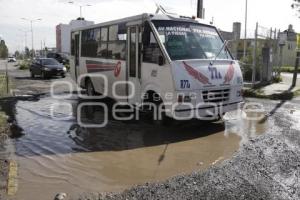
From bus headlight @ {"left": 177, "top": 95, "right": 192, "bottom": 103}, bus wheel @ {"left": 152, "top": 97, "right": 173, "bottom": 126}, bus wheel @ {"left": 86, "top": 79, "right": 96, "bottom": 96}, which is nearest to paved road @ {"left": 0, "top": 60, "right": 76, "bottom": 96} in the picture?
bus wheel @ {"left": 86, "top": 79, "right": 96, "bottom": 96}

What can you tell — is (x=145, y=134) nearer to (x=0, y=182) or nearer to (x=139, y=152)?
(x=139, y=152)

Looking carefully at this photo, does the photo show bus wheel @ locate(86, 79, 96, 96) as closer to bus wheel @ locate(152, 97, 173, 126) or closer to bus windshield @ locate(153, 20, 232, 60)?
bus wheel @ locate(152, 97, 173, 126)

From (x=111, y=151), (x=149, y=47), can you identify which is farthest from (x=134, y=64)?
(x=111, y=151)

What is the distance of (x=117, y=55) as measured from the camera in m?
12.5

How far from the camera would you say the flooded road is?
6371mm

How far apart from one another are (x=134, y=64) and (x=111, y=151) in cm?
361

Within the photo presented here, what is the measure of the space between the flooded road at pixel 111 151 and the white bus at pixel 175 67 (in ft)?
2.30

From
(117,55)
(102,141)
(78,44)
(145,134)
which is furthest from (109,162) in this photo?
(78,44)

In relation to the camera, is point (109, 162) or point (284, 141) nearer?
point (109, 162)

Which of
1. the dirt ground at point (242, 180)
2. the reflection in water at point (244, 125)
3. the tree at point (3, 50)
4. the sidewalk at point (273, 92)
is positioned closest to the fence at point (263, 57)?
the sidewalk at point (273, 92)

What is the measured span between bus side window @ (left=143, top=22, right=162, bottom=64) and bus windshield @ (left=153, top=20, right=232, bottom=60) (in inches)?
8.3

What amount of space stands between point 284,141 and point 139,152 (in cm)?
316

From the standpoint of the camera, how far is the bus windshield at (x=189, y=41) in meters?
9.98

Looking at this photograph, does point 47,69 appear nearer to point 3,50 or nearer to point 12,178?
point 12,178
